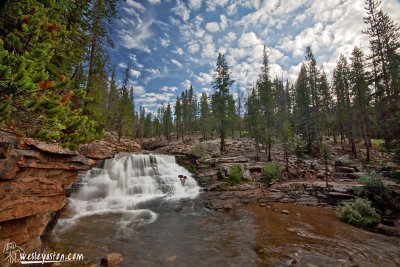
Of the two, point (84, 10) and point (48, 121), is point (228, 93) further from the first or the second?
point (48, 121)

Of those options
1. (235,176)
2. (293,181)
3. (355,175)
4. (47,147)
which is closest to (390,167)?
(355,175)

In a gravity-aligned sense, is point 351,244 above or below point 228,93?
below

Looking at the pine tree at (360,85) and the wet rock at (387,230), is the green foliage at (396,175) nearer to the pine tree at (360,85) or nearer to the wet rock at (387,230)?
the wet rock at (387,230)

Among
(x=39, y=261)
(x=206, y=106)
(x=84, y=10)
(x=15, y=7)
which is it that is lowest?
(x=39, y=261)

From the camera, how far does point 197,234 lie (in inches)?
411

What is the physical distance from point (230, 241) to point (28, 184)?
8.08 meters

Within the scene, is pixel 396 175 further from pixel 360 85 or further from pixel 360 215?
pixel 360 85

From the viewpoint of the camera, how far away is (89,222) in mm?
11617

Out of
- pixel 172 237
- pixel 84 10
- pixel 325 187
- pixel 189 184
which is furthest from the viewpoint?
pixel 189 184

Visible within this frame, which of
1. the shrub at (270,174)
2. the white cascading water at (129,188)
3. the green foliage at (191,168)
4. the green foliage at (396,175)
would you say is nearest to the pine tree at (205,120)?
the green foliage at (191,168)

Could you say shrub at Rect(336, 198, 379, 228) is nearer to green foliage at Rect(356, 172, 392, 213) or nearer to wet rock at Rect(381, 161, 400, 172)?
green foliage at Rect(356, 172, 392, 213)

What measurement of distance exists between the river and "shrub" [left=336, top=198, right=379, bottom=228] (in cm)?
74

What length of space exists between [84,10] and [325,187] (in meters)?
19.8

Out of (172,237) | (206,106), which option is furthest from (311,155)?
(206,106)
